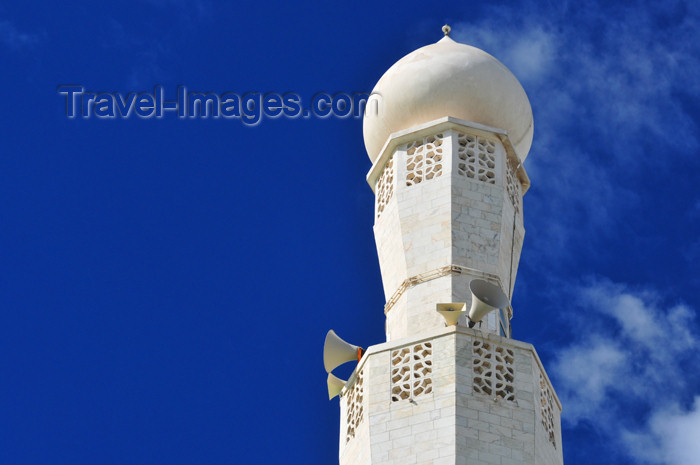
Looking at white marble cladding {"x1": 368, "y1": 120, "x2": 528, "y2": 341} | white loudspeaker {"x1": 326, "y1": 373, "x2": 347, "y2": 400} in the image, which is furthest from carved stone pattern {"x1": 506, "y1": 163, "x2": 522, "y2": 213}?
white loudspeaker {"x1": 326, "y1": 373, "x2": 347, "y2": 400}

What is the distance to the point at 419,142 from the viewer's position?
19.0 meters

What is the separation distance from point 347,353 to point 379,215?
2153 mm

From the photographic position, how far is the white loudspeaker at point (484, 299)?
16672 mm

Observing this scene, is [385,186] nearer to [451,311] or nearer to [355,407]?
[451,311]

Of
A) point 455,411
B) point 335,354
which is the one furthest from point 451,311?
point 335,354

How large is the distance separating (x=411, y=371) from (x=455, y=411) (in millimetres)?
894

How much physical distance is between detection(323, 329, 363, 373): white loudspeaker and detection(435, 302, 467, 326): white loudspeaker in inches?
55.2

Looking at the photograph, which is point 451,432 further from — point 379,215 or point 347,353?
point 379,215

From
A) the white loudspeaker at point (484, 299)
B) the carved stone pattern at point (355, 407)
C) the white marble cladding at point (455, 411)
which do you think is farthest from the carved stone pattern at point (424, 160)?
the carved stone pattern at point (355, 407)

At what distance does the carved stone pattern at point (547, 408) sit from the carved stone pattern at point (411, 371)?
1384mm

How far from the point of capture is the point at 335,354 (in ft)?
58.2

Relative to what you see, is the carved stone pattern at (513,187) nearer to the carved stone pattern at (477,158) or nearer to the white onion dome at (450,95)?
the carved stone pattern at (477,158)

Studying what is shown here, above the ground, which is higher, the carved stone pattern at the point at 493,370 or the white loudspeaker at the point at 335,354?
the white loudspeaker at the point at 335,354

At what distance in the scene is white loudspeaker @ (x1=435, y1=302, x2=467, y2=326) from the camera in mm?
16766
